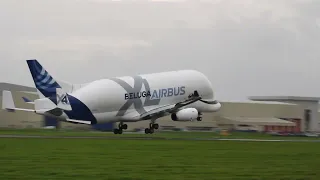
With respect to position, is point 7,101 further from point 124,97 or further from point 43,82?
point 124,97

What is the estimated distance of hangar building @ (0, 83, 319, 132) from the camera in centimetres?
14512

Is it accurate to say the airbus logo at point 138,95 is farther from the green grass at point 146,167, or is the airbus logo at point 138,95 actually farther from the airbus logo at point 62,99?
the green grass at point 146,167

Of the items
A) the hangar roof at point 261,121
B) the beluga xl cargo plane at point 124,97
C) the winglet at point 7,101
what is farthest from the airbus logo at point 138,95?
the hangar roof at point 261,121

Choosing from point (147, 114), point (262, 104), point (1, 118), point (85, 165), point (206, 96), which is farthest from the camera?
point (262, 104)

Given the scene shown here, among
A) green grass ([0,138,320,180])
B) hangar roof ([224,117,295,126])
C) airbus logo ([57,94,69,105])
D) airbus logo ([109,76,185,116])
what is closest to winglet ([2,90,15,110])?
airbus logo ([57,94,69,105])

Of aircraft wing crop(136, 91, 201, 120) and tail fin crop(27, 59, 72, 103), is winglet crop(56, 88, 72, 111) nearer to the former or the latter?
tail fin crop(27, 59, 72, 103)

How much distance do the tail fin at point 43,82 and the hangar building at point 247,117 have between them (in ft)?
203

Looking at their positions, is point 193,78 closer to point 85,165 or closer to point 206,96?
point 206,96

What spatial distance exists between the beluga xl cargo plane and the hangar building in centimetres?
5093

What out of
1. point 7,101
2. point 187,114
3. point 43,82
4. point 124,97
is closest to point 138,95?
point 124,97

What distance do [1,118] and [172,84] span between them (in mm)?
65894

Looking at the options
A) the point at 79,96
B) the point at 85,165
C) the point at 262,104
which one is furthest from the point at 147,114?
the point at 262,104

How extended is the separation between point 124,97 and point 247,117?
8824 cm

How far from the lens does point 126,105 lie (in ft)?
272
